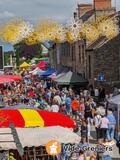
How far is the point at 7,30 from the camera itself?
23.9m

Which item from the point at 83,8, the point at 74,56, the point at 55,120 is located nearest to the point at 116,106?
the point at 55,120

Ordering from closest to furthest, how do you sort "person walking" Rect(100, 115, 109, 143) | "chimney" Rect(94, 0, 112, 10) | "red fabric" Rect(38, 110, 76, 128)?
"red fabric" Rect(38, 110, 76, 128), "person walking" Rect(100, 115, 109, 143), "chimney" Rect(94, 0, 112, 10)

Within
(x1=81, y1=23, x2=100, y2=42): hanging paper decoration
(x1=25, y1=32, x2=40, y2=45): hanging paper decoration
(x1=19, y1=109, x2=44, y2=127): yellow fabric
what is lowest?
(x1=19, y1=109, x2=44, y2=127): yellow fabric

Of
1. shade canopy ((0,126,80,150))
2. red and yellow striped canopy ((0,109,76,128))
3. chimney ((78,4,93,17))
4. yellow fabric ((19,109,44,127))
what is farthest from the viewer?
chimney ((78,4,93,17))

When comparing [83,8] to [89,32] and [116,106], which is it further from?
[116,106]

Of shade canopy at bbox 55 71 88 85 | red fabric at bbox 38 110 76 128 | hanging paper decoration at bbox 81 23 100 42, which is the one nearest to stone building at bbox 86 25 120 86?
shade canopy at bbox 55 71 88 85

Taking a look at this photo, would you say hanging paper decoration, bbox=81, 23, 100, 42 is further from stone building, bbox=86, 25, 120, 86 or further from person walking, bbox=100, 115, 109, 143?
stone building, bbox=86, 25, 120, 86

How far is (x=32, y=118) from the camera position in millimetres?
13469

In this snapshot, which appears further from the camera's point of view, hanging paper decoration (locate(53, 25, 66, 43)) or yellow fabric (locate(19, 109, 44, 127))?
hanging paper decoration (locate(53, 25, 66, 43))

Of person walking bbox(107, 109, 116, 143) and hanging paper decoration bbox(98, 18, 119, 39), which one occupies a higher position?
hanging paper decoration bbox(98, 18, 119, 39)

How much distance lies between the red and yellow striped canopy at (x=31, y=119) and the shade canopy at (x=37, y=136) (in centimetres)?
48

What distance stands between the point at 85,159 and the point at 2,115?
7.88ft

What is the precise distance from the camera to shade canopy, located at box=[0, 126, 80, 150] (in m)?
11.7

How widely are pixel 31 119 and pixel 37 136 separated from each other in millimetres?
1313
